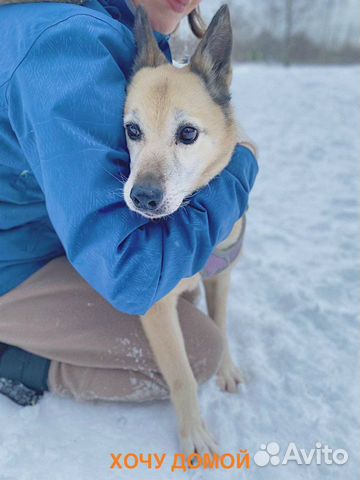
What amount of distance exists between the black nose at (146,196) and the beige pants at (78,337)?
68 centimetres

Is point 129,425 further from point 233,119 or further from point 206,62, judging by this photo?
point 206,62

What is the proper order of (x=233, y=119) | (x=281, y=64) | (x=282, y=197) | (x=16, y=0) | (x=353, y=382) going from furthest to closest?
1. (x=281, y=64)
2. (x=282, y=197)
3. (x=353, y=382)
4. (x=233, y=119)
5. (x=16, y=0)

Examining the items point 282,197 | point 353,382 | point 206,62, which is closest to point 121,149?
point 206,62

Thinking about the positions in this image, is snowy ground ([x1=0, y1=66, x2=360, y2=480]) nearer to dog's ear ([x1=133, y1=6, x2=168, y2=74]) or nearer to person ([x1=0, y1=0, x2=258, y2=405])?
person ([x1=0, y1=0, x2=258, y2=405])

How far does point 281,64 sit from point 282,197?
42.3ft

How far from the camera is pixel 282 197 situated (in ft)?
14.3

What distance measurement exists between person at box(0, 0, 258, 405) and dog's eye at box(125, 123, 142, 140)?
2.6 inches

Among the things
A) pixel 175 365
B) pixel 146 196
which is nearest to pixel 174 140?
pixel 146 196

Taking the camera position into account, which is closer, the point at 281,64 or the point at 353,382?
the point at 353,382

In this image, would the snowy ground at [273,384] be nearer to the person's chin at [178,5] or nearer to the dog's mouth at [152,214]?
the dog's mouth at [152,214]

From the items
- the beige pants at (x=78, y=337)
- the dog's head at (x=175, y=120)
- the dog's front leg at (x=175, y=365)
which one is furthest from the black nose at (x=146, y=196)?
the beige pants at (x=78, y=337)

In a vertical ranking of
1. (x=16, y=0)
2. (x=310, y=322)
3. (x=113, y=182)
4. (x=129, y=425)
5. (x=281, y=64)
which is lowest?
(x=281, y=64)

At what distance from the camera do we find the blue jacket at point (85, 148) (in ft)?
4.02

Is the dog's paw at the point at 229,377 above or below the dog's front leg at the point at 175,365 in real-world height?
below
